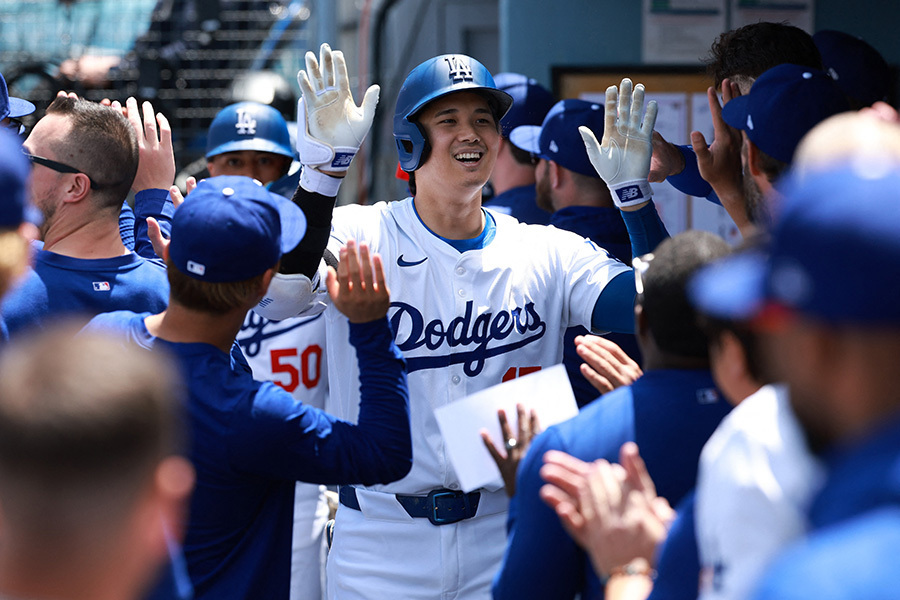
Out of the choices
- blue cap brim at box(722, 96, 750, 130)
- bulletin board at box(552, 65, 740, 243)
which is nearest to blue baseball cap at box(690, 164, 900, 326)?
blue cap brim at box(722, 96, 750, 130)

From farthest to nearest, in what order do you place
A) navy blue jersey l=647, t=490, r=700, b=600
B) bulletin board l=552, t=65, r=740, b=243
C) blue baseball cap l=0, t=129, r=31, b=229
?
bulletin board l=552, t=65, r=740, b=243, blue baseball cap l=0, t=129, r=31, b=229, navy blue jersey l=647, t=490, r=700, b=600

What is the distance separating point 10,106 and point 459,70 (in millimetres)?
Answer: 1434

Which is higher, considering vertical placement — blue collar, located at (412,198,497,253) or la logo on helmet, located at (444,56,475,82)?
la logo on helmet, located at (444,56,475,82)

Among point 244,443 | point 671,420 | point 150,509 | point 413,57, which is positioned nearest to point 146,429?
point 150,509

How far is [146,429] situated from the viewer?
115 cm

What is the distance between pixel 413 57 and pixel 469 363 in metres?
4.53

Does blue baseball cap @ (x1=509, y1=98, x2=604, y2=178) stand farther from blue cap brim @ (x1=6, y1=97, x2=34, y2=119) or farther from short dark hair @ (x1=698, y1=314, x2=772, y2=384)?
short dark hair @ (x1=698, y1=314, x2=772, y2=384)

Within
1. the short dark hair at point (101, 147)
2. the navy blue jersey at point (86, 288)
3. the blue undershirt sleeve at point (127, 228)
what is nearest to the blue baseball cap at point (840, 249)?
the navy blue jersey at point (86, 288)

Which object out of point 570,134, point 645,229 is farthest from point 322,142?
point 570,134

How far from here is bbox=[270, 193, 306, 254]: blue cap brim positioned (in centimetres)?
214

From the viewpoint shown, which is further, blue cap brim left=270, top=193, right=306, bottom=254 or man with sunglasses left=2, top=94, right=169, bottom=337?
man with sunglasses left=2, top=94, right=169, bottom=337

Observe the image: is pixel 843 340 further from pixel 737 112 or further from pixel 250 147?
pixel 250 147

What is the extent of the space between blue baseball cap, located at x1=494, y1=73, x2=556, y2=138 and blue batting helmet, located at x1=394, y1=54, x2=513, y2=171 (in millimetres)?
1279

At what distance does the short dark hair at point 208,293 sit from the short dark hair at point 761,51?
5.23 feet
